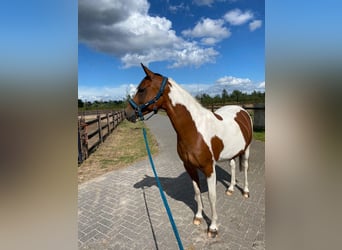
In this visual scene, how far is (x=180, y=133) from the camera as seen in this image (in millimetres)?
2500

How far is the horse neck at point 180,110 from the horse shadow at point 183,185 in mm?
1523

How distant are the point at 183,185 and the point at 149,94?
258cm

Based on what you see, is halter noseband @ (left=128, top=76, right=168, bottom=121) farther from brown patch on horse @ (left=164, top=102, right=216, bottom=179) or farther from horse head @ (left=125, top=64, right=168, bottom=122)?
brown patch on horse @ (left=164, top=102, right=216, bottom=179)

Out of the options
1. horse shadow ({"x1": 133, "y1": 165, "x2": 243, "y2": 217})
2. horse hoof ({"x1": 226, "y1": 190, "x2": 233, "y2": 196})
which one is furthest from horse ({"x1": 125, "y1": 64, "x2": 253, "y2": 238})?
horse hoof ({"x1": 226, "y1": 190, "x2": 233, "y2": 196})

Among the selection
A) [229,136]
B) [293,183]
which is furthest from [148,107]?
[293,183]

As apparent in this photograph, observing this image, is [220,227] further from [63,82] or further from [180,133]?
[63,82]

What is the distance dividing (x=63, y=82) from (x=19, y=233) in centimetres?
55

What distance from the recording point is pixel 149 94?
2369 mm

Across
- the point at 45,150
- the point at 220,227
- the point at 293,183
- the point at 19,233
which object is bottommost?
the point at 220,227

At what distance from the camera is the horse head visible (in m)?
2.37

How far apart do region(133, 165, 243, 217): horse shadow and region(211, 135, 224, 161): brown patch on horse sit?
1137 mm

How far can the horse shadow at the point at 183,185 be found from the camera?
12.0ft

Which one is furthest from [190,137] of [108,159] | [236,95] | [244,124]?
[236,95]

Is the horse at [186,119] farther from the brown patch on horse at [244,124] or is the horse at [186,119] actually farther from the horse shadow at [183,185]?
the horse shadow at [183,185]
